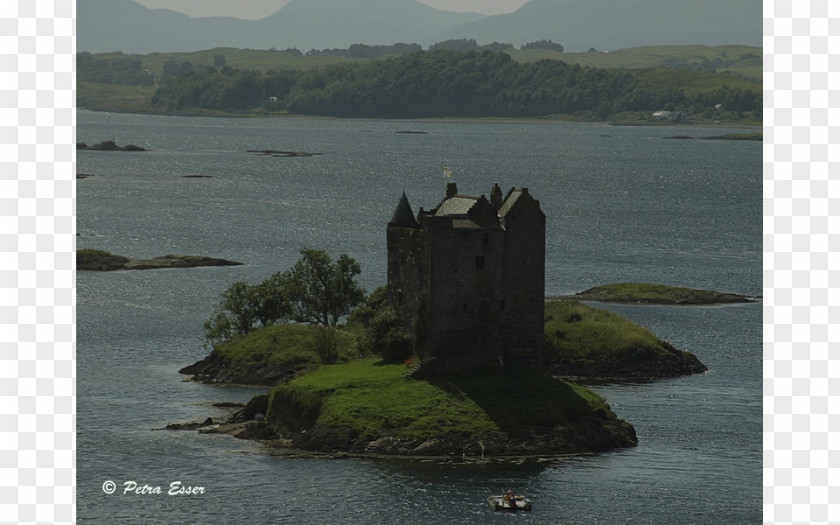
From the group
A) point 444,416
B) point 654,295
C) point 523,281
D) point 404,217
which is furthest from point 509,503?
point 654,295

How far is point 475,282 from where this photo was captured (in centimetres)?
10688

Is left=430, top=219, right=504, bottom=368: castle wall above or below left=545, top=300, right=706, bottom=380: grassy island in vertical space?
above

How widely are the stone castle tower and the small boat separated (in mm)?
19943

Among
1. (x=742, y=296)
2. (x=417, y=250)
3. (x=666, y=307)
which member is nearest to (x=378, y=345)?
(x=417, y=250)

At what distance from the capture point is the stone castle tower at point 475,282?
105625mm

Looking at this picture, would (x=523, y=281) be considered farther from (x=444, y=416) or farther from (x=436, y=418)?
(x=436, y=418)

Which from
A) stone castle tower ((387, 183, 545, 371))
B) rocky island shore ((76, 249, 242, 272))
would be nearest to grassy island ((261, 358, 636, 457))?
stone castle tower ((387, 183, 545, 371))

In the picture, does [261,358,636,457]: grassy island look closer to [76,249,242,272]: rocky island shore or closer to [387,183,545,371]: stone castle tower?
[387,183,545,371]: stone castle tower

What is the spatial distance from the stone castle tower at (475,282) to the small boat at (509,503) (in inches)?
785

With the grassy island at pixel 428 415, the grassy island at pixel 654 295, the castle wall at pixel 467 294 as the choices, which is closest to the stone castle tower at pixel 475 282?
the castle wall at pixel 467 294

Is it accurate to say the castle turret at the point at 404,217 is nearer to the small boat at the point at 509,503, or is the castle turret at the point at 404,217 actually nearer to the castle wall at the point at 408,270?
the castle wall at the point at 408,270

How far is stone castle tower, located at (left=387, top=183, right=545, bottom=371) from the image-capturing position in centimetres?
10562

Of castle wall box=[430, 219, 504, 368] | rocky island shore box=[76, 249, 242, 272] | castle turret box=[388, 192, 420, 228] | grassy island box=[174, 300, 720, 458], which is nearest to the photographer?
grassy island box=[174, 300, 720, 458]

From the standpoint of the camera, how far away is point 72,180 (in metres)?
79.8
